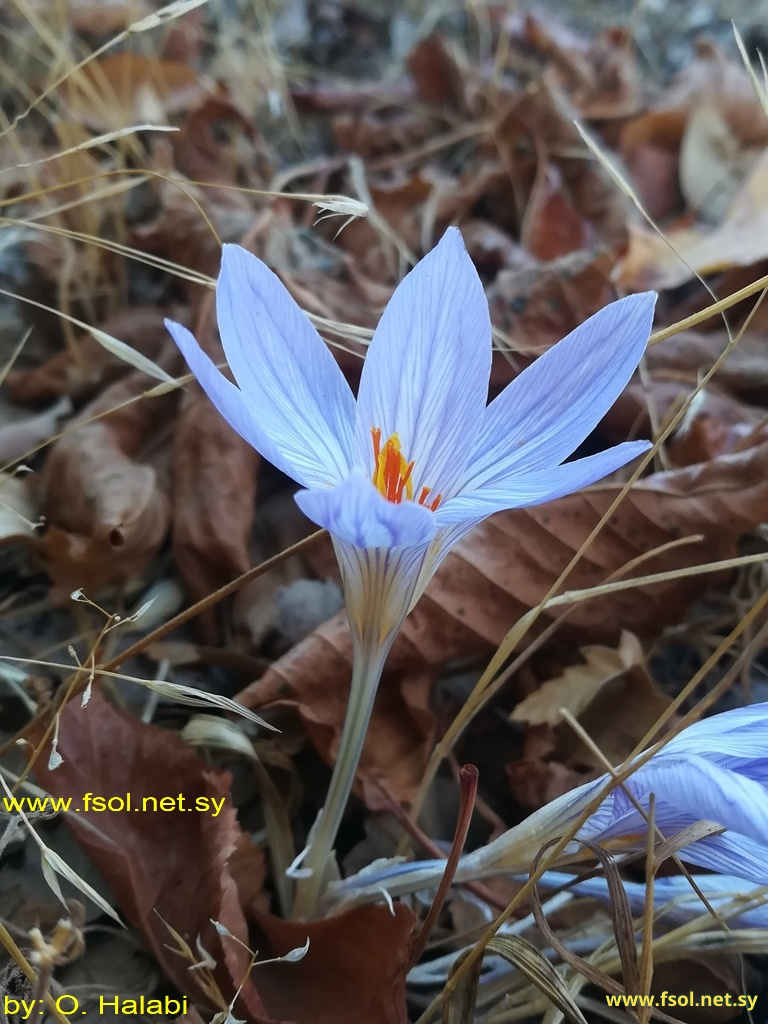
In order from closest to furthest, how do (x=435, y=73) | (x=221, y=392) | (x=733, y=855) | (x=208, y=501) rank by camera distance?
1. (x=221, y=392)
2. (x=733, y=855)
3. (x=208, y=501)
4. (x=435, y=73)

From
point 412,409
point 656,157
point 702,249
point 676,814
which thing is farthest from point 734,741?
point 656,157

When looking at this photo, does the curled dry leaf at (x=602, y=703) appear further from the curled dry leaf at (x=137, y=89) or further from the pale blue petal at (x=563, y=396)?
the curled dry leaf at (x=137, y=89)

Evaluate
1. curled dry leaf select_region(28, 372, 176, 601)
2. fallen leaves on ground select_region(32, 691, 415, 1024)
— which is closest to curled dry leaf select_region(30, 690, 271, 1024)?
fallen leaves on ground select_region(32, 691, 415, 1024)

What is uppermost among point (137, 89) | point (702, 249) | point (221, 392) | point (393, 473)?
point (137, 89)

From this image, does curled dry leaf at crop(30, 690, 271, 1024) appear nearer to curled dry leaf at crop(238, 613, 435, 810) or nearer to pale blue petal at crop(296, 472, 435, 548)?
curled dry leaf at crop(238, 613, 435, 810)

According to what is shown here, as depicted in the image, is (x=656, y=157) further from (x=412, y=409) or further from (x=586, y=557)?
(x=412, y=409)
